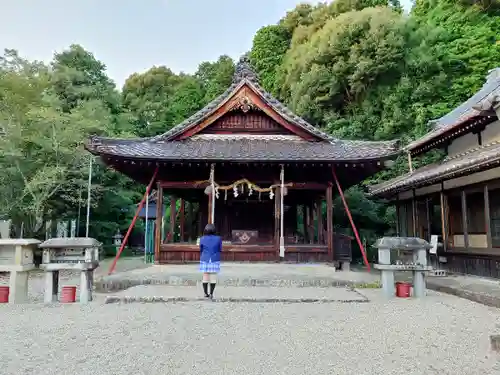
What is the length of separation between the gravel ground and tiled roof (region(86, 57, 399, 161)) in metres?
5.64

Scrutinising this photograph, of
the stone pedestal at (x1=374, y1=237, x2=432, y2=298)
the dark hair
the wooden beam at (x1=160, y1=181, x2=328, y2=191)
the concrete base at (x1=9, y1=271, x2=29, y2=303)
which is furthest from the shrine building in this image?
the concrete base at (x1=9, y1=271, x2=29, y2=303)

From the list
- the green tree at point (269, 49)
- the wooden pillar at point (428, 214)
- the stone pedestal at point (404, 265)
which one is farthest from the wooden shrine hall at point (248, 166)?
the green tree at point (269, 49)

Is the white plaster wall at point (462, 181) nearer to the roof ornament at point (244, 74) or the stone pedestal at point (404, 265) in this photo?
the stone pedestal at point (404, 265)

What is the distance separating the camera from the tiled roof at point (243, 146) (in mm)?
12148

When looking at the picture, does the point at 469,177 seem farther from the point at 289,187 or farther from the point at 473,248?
the point at 289,187

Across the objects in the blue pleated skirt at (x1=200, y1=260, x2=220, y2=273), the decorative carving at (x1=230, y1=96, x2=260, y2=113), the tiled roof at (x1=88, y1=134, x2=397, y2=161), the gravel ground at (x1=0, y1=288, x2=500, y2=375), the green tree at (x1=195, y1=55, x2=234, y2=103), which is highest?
the green tree at (x1=195, y1=55, x2=234, y2=103)

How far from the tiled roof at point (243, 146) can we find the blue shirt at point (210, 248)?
443cm

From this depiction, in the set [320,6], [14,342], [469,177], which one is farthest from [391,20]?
[14,342]

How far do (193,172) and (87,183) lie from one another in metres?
8.79

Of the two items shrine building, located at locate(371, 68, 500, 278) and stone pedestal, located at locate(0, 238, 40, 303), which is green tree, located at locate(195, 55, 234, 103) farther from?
stone pedestal, located at locate(0, 238, 40, 303)

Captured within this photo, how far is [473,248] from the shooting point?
1156cm

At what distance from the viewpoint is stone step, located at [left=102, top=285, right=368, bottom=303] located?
7848 millimetres

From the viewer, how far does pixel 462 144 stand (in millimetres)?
14172

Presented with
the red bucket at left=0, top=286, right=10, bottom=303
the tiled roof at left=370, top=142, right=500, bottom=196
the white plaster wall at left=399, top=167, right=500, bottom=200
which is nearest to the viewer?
the red bucket at left=0, top=286, right=10, bottom=303
